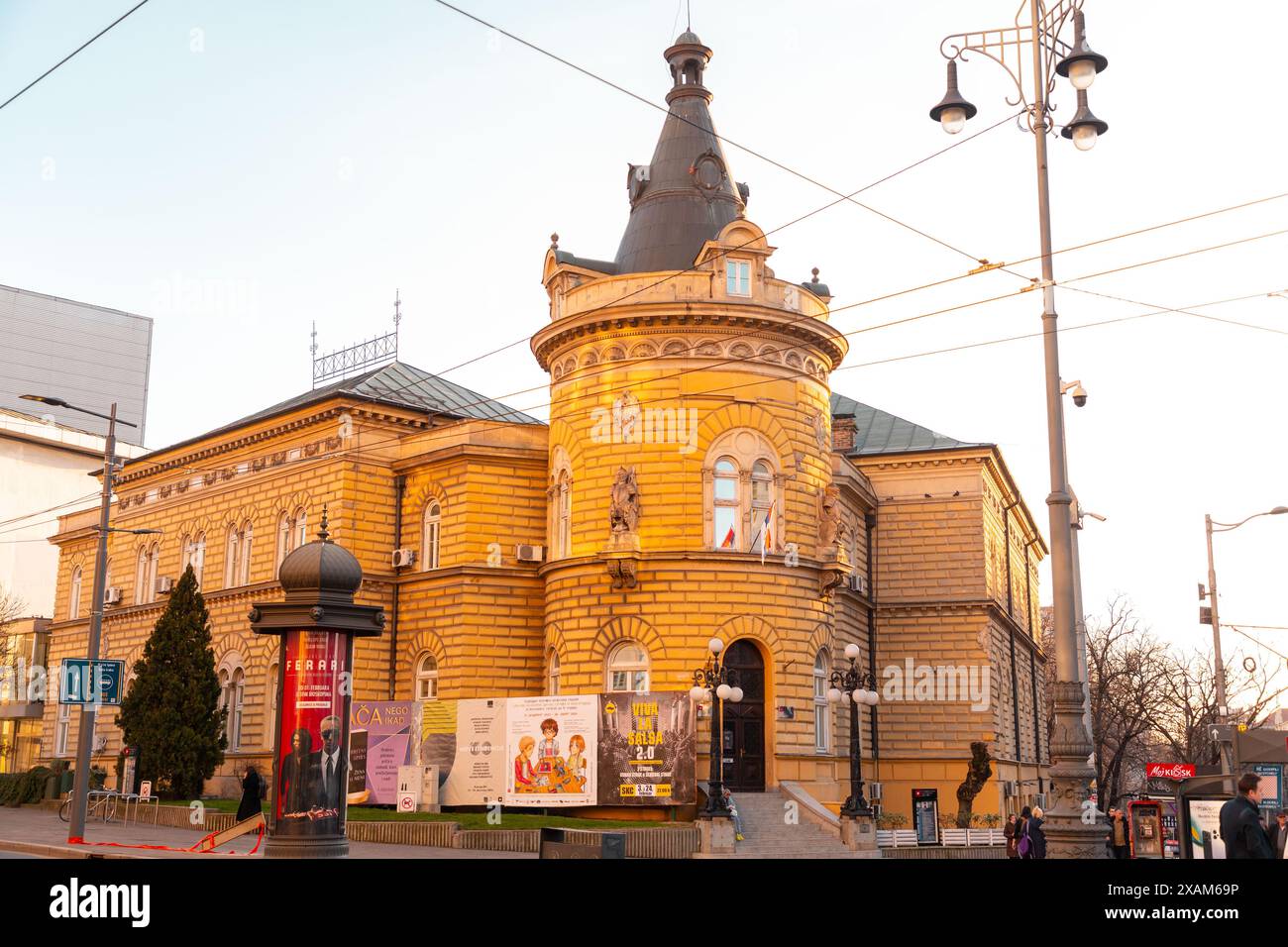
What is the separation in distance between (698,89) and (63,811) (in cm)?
2752

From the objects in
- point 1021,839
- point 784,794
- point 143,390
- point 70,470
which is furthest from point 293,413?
point 143,390

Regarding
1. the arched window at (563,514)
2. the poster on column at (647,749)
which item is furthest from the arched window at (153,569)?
the poster on column at (647,749)

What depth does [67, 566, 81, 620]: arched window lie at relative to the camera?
59.2 metres

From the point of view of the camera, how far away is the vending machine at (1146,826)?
2673 centimetres

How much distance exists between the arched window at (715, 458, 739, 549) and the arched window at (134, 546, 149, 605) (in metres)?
26.5

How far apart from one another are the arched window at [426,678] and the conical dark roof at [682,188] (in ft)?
42.3

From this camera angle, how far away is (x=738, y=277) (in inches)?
1458

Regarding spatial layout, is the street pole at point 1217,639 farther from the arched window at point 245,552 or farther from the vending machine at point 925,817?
the arched window at point 245,552

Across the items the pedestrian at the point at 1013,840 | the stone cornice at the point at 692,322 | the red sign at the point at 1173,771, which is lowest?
the pedestrian at the point at 1013,840

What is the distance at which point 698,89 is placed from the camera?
40.6 m

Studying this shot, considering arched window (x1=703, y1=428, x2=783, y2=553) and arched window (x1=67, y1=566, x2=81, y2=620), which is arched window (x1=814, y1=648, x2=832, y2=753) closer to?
arched window (x1=703, y1=428, x2=783, y2=553)
